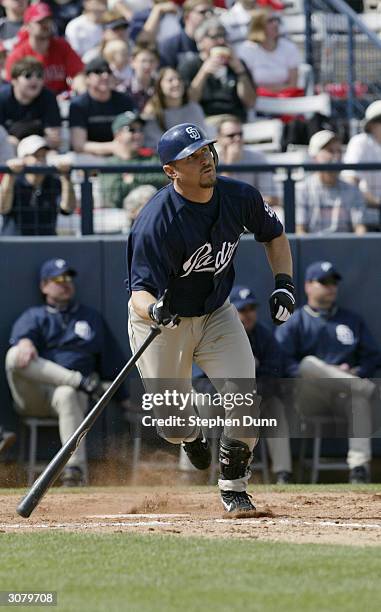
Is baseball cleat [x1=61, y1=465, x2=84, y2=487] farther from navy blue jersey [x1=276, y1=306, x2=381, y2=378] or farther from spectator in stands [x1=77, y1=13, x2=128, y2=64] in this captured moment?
spectator in stands [x1=77, y1=13, x2=128, y2=64]

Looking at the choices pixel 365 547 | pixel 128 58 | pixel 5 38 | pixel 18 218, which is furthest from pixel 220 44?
pixel 365 547

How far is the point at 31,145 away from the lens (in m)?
11.5

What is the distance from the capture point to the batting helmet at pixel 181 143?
6996 millimetres

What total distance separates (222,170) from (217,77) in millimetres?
2544

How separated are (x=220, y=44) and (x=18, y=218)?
→ 357cm

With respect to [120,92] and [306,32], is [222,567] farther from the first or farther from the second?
[306,32]

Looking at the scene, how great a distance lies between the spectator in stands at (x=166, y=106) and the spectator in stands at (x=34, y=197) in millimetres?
1328

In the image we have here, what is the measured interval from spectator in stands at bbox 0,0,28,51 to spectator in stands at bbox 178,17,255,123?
198cm

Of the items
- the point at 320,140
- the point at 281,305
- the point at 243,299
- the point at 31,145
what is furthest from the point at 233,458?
the point at 320,140

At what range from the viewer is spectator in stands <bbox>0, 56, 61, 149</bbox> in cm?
1202

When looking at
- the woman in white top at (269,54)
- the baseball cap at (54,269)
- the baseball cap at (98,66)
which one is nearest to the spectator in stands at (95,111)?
the baseball cap at (98,66)

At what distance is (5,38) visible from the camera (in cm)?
1401

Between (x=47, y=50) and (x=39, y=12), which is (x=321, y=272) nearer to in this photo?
(x=47, y=50)

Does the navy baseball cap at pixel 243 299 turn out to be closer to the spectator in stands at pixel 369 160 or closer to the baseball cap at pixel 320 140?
the spectator in stands at pixel 369 160
